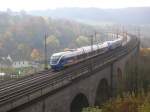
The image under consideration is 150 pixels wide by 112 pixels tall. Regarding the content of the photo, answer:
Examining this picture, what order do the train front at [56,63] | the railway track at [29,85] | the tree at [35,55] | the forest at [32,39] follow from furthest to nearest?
the forest at [32,39]
the tree at [35,55]
the train front at [56,63]
the railway track at [29,85]

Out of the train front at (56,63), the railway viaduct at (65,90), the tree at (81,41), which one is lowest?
the tree at (81,41)

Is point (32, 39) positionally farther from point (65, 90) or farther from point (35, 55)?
point (65, 90)

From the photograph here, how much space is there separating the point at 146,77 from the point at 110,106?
82.8ft

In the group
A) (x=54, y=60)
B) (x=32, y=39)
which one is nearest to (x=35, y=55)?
(x=32, y=39)

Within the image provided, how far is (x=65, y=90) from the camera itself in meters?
36.4

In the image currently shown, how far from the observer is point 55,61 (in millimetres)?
47625

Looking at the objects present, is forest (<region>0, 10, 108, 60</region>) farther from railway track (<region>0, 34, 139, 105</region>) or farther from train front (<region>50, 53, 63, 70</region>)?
railway track (<region>0, 34, 139, 105</region>)

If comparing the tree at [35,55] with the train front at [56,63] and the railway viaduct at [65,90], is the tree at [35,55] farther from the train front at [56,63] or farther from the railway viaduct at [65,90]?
the train front at [56,63]

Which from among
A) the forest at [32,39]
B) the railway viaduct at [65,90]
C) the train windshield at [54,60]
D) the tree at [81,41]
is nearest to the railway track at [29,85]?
the railway viaduct at [65,90]

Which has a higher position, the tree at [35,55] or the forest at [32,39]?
the forest at [32,39]

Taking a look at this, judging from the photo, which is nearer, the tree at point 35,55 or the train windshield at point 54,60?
the train windshield at point 54,60

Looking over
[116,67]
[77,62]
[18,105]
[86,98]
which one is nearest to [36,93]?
[18,105]

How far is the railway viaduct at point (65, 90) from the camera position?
30.0 metres

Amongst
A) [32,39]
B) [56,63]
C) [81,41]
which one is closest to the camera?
[56,63]
